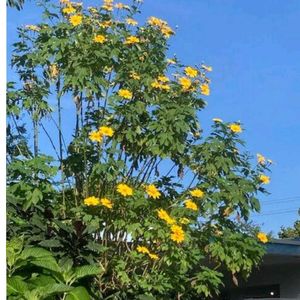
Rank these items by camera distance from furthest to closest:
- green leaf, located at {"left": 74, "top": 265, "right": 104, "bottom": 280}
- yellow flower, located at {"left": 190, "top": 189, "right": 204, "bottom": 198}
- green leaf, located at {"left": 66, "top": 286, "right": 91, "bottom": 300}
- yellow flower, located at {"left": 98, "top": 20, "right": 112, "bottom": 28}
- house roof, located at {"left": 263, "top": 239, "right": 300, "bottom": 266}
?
house roof, located at {"left": 263, "top": 239, "right": 300, "bottom": 266} → yellow flower, located at {"left": 98, "top": 20, "right": 112, "bottom": 28} → yellow flower, located at {"left": 190, "top": 189, "right": 204, "bottom": 198} → green leaf, located at {"left": 74, "top": 265, "right": 104, "bottom": 280} → green leaf, located at {"left": 66, "top": 286, "right": 91, "bottom": 300}

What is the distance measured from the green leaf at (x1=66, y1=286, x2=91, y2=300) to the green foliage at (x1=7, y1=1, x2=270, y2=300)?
0.96 meters

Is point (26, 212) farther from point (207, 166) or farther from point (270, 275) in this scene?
point (270, 275)

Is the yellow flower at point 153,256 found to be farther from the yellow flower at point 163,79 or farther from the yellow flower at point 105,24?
the yellow flower at point 105,24

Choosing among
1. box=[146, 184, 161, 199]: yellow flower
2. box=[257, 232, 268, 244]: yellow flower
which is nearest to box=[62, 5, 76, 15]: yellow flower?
box=[146, 184, 161, 199]: yellow flower

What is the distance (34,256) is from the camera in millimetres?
4336

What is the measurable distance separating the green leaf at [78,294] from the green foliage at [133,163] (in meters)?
0.96

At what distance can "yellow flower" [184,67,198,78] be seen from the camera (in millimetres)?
6156

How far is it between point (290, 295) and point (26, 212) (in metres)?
9.70

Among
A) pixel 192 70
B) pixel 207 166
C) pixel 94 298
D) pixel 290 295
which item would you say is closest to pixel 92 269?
pixel 94 298

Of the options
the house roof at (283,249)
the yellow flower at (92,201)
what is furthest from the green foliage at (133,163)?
the house roof at (283,249)

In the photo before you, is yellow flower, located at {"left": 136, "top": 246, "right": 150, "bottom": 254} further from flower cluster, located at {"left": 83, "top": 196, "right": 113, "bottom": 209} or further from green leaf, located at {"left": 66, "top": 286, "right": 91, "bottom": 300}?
green leaf, located at {"left": 66, "top": 286, "right": 91, "bottom": 300}

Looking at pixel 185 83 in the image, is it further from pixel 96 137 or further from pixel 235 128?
pixel 96 137

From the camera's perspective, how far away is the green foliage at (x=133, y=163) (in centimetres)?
556
